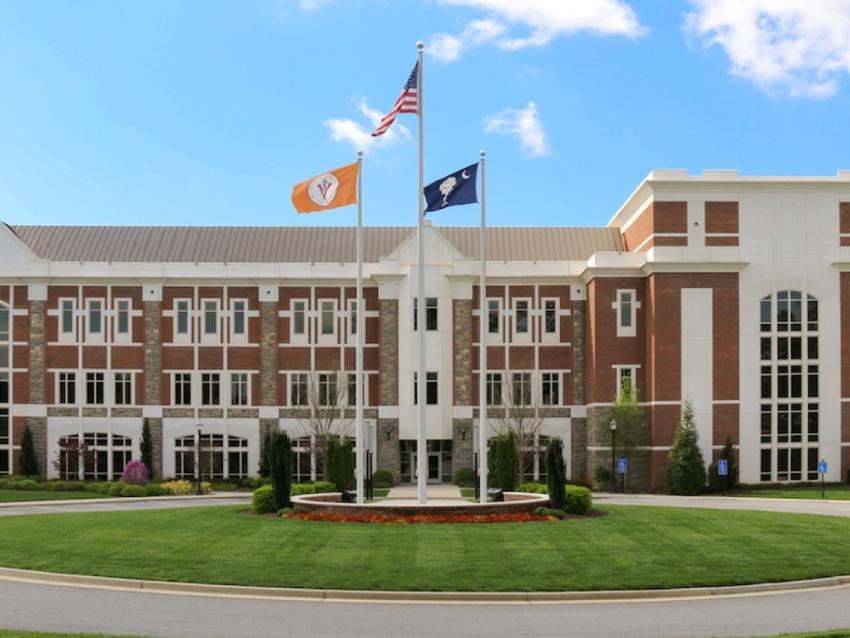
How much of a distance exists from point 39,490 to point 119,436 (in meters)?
6.47

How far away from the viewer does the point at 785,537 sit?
2572 cm

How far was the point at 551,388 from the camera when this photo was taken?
58.7 meters

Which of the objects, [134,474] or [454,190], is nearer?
[454,190]

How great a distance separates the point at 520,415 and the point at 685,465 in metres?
9.52

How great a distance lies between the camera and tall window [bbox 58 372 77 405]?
58.7 meters

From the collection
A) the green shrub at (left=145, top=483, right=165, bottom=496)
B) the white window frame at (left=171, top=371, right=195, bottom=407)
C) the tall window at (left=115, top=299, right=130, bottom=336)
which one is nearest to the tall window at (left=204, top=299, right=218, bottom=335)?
the white window frame at (left=171, top=371, right=195, bottom=407)

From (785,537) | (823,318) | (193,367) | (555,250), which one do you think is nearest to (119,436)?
(193,367)

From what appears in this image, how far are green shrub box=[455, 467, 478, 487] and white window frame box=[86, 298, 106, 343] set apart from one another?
20.0 m

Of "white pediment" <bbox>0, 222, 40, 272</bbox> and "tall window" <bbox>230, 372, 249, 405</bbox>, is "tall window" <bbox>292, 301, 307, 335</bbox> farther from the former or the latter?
"white pediment" <bbox>0, 222, 40, 272</bbox>

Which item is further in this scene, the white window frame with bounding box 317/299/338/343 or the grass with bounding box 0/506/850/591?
the white window frame with bounding box 317/299/338/343

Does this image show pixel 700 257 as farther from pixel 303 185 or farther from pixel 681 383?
pixel 303 185

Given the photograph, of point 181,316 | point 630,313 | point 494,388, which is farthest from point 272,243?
point 630,313

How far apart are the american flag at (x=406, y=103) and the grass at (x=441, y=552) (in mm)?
11316

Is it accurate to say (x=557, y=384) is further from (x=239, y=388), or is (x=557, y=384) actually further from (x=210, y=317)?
(x=210, y=317)
